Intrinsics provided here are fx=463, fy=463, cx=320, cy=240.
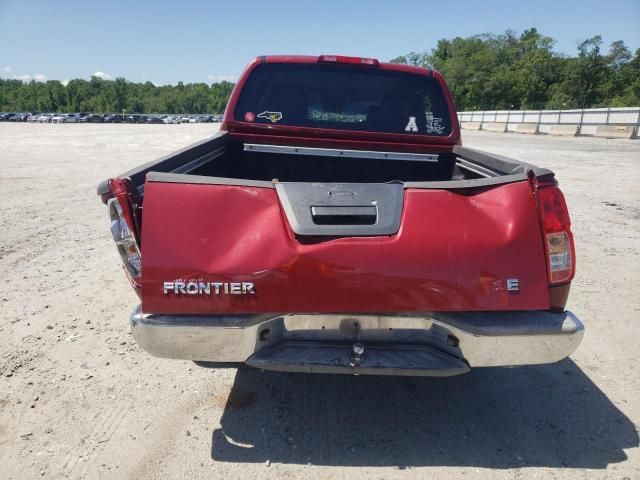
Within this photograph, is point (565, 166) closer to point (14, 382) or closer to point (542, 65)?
point (14, 382)

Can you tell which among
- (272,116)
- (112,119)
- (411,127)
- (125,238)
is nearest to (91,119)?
(112,119)

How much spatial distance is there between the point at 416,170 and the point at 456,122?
63 centimetres

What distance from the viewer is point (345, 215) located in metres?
2.24

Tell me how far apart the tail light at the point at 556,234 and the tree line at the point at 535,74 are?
179ft

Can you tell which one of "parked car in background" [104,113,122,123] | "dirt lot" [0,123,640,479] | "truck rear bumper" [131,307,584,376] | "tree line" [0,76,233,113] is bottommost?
"dirt lot" [0,123,640,479]

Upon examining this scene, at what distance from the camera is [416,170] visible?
406cm

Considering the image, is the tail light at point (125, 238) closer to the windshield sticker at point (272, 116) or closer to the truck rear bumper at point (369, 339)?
the truck rear bumper at point (369, 339)

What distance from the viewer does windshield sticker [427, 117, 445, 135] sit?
414 cm

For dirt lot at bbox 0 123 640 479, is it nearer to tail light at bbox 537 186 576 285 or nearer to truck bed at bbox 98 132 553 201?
tail light at bbox 537 186 576 285

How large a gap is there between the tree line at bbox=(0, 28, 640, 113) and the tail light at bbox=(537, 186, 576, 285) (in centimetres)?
5647

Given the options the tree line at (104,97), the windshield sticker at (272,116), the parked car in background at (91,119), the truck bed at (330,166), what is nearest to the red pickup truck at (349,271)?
the truck bed at (330,166)

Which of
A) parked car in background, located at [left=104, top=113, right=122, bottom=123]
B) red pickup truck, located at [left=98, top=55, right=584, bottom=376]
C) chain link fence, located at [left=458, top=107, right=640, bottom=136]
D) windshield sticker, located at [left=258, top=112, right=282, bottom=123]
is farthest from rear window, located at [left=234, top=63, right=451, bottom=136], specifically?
parked car in background, located at [left=104, top=113, right=122, bottom=123]

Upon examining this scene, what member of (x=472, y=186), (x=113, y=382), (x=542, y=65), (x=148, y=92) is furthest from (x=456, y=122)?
(x=148, y=92)

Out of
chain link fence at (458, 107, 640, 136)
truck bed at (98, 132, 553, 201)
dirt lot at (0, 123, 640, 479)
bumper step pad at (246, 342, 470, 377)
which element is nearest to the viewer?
bumper step pad at (246, 342, 470, 377)
